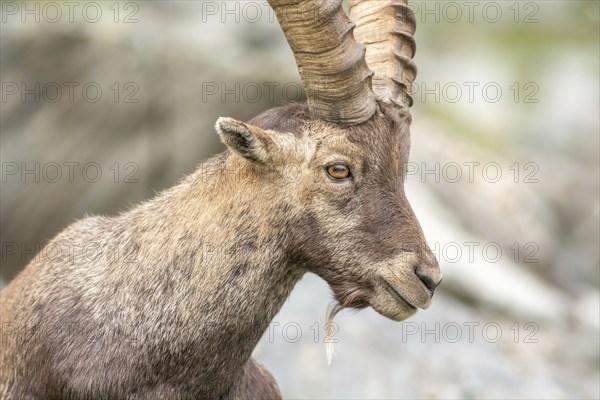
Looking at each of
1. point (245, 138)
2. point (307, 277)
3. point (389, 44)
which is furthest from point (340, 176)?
point (307, 277)

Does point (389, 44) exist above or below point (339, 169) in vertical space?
above

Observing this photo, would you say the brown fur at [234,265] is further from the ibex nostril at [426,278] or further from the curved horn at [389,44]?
the curved horn at [389,44]

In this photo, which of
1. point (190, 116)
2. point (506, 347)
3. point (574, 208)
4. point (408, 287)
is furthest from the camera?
point (574, 208)

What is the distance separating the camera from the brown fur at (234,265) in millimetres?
6672

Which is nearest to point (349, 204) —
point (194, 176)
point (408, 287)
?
point (408, 287)

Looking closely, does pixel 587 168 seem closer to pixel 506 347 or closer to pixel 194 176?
pixel 506 347

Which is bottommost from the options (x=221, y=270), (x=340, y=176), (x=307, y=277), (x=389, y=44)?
(x=307, y=277)

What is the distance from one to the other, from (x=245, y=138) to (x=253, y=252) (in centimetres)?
81

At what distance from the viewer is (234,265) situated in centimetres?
672

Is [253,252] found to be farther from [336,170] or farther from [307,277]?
[307,277]

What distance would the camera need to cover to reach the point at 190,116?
56.0ft

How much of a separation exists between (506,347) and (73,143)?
307 inches

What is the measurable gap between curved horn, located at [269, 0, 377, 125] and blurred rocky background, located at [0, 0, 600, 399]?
5681mm

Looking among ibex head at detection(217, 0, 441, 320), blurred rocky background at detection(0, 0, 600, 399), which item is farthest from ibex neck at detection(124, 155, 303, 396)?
blurred rocky background at detection(0, 0, 600, 399)
